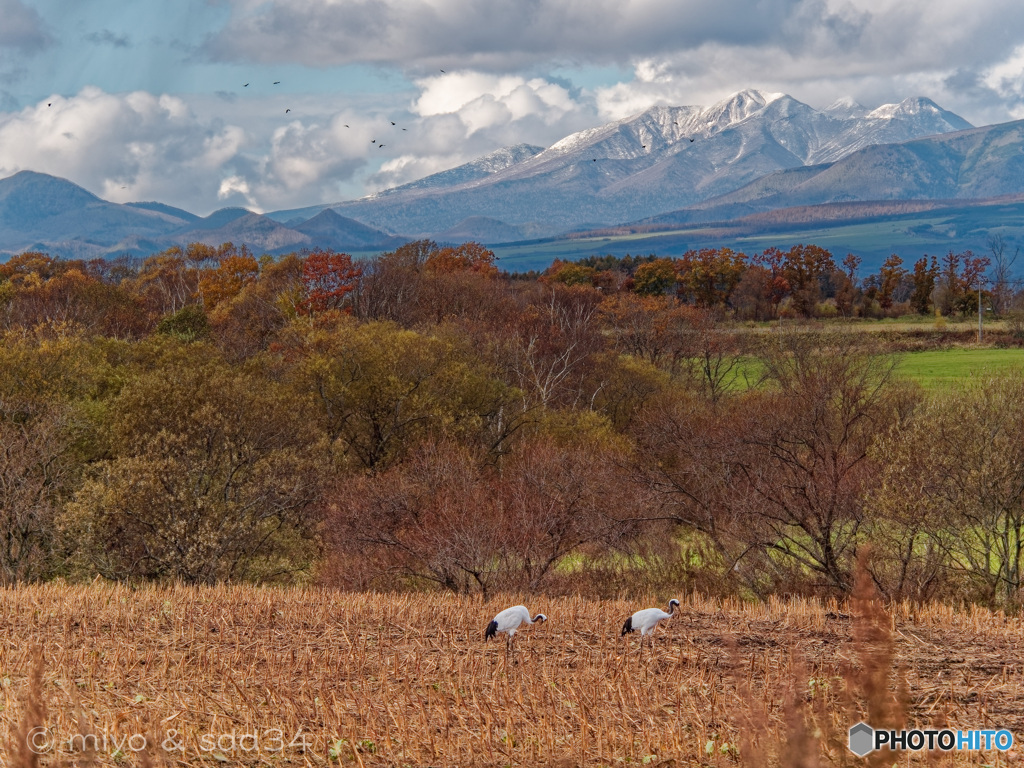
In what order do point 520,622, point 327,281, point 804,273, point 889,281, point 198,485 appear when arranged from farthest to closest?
point 804,273, point 889,281, point 327,281, point 198,485, point 520,622

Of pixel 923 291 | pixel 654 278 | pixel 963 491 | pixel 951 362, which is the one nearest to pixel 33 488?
pixel 963 491

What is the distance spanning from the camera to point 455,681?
38.1 feet

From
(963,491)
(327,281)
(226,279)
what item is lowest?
(963,491)

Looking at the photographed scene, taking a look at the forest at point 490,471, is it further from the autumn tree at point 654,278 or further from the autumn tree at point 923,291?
the autumn tree at point 654,278

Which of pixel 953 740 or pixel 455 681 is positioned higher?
pixel 953 740

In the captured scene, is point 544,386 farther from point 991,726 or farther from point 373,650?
point 991,726

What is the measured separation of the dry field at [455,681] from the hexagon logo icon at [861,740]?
0.16 m

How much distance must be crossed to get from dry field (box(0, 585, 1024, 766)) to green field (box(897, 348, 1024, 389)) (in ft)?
162

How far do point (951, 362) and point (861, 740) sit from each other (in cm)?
7445

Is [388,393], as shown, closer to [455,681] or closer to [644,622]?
[644,622]

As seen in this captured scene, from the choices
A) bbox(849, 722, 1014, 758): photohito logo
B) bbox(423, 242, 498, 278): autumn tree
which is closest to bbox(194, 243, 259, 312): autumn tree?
bbox(423, 242, 498, 278): autumn tree

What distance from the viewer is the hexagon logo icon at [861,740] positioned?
7.95 meters

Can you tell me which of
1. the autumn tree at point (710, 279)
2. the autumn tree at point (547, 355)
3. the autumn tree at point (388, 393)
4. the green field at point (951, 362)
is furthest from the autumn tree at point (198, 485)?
the autumn tree at point (710, 279)

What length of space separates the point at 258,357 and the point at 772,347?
96.2ft
